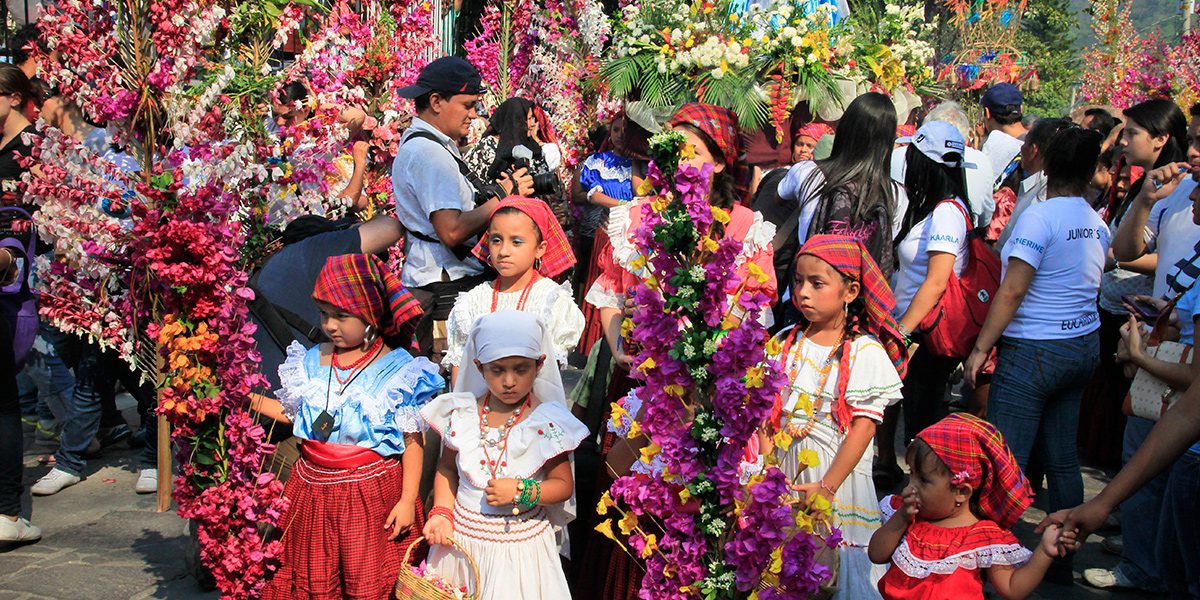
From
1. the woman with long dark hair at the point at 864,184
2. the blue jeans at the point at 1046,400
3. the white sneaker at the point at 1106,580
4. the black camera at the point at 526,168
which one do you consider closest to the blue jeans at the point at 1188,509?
the blue jeans at the point at 1046,400

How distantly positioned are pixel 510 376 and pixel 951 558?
4.98 ft

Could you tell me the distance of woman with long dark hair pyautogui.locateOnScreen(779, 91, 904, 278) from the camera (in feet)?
13.4

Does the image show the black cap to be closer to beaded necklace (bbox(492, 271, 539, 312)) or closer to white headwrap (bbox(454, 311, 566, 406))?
beaded necklace (bbox(492, 271, 539, 312))

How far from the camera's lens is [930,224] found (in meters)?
4.27

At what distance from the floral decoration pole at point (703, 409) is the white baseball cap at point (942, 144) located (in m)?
2.29

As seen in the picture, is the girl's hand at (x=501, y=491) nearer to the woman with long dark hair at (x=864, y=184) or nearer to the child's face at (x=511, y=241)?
the child's face at (x=511, y=241)

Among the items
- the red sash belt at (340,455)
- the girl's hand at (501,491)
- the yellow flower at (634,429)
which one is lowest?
the red sash belt at (340,455)

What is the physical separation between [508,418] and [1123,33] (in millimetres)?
14772

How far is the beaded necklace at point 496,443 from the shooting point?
3242 millimetres

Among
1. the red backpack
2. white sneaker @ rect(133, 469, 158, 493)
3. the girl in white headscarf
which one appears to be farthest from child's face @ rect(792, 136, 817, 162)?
white sneaker @ rect(133, 469, 158, 493)

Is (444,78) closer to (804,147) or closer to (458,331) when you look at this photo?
(458,331)

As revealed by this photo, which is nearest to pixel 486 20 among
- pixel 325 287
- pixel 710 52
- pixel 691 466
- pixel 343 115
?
pixel 343 115

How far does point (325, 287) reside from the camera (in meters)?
3.38

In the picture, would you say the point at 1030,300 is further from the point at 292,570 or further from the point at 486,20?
the point at 486,20
